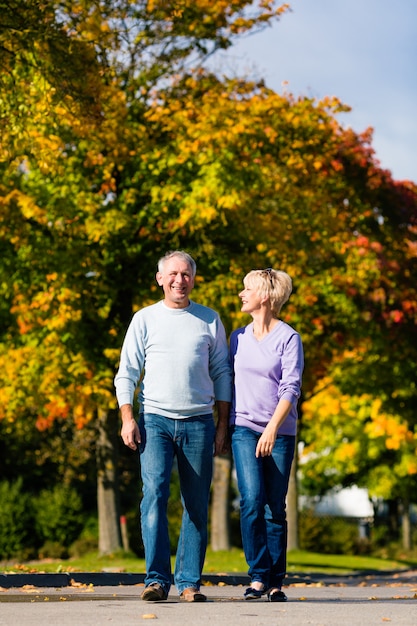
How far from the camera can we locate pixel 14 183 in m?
19.9

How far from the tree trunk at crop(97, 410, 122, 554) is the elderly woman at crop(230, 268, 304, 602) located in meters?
13.2

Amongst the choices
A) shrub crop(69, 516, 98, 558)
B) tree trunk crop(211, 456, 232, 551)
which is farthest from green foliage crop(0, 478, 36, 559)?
tree trunk crop(211, 456, 232, 551)

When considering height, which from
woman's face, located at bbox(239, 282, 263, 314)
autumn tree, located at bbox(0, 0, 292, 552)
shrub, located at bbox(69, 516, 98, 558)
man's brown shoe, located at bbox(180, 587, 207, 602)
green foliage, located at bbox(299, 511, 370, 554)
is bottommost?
man's brown shoe, located at bbox(180, 587, 207, 602)

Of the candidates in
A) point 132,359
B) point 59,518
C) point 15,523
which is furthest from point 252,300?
point 15,523

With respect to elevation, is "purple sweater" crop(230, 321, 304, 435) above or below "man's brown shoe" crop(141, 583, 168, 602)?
above

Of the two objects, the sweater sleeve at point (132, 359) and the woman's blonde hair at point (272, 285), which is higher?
the woman's blonde hair at point (272, 285)

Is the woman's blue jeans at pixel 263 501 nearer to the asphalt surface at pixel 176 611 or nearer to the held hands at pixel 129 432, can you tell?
the asphalt surface at pixel 176 611

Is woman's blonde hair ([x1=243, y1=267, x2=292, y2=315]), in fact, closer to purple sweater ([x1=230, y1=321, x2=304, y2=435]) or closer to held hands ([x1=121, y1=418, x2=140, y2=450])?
purple sweater ([x1=230, y1=321, x2=304, y2=435])

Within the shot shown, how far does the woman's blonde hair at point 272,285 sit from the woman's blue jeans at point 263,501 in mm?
868

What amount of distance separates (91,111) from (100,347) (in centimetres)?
611

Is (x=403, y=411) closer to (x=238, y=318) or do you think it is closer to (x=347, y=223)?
(x=347, y=223)

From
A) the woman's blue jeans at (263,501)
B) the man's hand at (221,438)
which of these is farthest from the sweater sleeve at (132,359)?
the woman's blue jeans at (263,501)

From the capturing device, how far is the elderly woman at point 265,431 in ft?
25.3

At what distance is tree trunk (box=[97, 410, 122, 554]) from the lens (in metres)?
20.8
